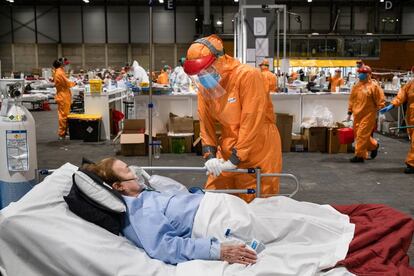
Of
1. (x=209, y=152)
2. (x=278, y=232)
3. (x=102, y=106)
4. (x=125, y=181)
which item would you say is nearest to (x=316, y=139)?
(x=102, y=106)

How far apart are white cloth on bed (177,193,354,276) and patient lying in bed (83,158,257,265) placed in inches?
2.4

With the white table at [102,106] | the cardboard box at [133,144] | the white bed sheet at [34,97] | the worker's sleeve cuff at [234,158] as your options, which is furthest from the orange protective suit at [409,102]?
the white bed sheet at [34,97]

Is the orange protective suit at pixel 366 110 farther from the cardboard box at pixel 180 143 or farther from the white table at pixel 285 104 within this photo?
the cardboard box at pixel 180 143

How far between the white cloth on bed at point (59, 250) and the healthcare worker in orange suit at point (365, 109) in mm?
6356

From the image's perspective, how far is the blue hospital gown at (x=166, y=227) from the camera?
2.53 m

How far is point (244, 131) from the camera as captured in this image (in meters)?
3.32

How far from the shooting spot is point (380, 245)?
2619 millimetres

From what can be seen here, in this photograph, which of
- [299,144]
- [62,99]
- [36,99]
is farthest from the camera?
[36,99]

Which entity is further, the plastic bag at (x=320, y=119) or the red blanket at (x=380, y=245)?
the plastic bag at (x=320, y=119)

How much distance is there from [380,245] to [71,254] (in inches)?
62.7

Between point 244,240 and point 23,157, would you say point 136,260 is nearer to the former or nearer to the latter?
point 244,240

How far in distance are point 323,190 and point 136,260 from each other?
447cm

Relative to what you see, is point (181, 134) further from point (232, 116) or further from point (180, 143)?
point (232, 116)

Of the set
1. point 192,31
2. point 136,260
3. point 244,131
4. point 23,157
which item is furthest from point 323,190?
point 192,31
